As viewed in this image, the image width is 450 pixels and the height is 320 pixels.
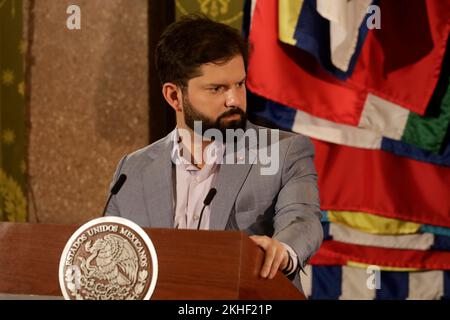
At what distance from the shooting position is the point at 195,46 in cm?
256

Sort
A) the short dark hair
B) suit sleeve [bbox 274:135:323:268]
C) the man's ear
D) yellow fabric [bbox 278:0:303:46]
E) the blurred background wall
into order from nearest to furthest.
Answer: suit sleeve [bbox 274:135:323:268]
the short dark hair
the man's ear
yellow fabric [bbox 278:0:303:46]
the blurred background wall

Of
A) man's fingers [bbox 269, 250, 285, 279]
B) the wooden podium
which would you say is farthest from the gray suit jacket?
the wooden podium

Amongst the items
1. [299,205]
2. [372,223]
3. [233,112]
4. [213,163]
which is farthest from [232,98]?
[372,223]

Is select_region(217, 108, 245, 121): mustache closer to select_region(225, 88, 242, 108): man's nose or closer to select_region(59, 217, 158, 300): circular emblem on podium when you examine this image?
select_region(225, 88, 242, 108): man's nose

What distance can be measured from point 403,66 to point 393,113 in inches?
8.2

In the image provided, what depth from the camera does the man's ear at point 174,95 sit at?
2.67 metres

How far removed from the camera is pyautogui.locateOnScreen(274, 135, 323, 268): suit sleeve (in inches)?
79.8

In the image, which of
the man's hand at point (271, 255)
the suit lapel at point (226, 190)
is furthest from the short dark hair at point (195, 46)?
the man's hand at point (271, 255)

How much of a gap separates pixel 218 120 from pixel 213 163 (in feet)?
0.48

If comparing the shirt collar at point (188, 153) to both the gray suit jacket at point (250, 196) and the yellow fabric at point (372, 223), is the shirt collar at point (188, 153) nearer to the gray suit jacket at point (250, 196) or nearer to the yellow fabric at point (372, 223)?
the gray suit jacket at point (250, 196)

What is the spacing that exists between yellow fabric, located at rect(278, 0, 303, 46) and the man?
1.86 feet

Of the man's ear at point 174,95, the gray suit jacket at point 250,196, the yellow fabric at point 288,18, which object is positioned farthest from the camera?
the yellow fabric at point 288,18

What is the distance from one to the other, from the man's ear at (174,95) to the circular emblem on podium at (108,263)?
1.07 metres

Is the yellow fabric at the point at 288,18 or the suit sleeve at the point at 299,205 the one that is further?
the yellow fabric at the point at 288,18
